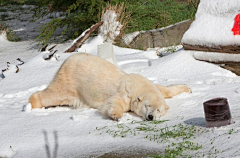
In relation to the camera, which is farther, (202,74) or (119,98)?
(202,74)

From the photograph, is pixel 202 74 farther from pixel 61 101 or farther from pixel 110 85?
pixel 61 101

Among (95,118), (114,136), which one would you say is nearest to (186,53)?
(95,118)

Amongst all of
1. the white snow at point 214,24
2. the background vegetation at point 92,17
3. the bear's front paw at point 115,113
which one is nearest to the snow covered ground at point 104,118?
the bear's front paw at point 115,113

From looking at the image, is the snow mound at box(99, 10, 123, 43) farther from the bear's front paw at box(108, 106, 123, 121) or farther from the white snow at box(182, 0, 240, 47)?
Answer: the bear's front paw at box(108, 106, 123, 121)

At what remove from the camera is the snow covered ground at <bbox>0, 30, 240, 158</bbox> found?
10.7 feet

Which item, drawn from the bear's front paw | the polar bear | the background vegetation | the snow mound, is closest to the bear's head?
the polar bear

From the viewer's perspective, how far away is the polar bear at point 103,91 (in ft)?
13.9

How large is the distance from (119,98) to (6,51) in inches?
261

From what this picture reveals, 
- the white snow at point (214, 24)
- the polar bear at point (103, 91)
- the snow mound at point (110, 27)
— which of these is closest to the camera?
the polar bear at point (103, 91)

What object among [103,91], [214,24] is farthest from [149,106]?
[214,24]

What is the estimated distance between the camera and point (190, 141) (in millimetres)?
3219

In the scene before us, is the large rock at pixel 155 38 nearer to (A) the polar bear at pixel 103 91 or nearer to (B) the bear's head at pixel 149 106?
(A) the polar bear at pixel 103 91

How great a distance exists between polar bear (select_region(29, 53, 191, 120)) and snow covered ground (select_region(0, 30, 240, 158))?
0.41 feet

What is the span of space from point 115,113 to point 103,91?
1.93 ft
